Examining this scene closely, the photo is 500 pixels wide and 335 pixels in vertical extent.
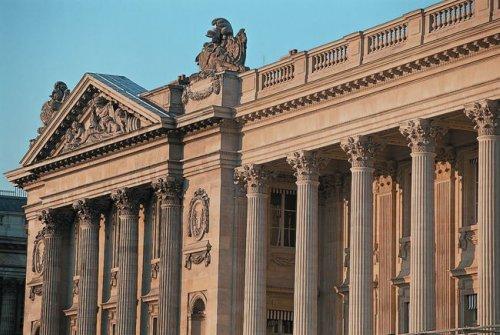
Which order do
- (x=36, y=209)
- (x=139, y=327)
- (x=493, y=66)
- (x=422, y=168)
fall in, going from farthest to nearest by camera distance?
(x=36, y=209) → (x=139, y=327) → (x=422, y=168) → (x=493, y=66)

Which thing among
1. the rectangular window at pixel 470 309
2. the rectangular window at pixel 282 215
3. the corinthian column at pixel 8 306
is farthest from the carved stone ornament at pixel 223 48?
the corinthian column at pixel 8 306

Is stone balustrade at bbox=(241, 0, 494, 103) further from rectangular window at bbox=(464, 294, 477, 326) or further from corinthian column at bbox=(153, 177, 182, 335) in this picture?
rectangular window at bbox=(464, 294, 477, 326)

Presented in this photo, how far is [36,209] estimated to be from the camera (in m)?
79.6

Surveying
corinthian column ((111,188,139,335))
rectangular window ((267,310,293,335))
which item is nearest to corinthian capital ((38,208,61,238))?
corinthian column ((111,188,139,335))

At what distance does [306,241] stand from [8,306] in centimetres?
4368

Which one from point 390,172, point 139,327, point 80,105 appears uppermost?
point 80,105

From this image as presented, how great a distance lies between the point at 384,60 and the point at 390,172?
766cm

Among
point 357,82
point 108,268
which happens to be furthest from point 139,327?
point 357,82

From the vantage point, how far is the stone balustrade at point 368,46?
174 feet

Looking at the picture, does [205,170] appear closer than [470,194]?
No

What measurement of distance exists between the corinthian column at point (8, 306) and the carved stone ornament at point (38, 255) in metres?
19.7

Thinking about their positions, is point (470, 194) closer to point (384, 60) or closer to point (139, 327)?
point (384, 60)

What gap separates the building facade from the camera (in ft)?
330

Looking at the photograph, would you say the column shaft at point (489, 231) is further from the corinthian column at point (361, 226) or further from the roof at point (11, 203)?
the roof at point (11, 203)
